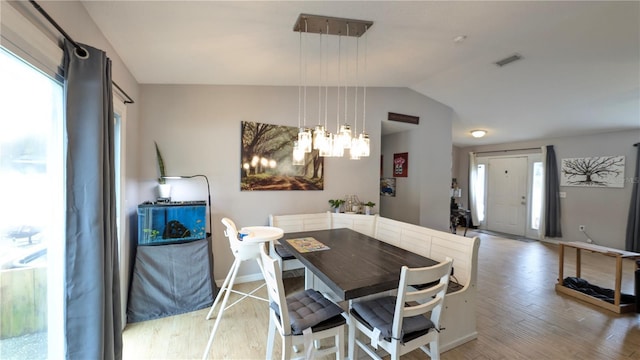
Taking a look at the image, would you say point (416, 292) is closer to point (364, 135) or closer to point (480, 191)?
point (364, 135)

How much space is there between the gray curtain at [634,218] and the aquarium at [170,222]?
6861 millimetres

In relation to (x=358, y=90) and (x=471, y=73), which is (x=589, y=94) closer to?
(x=471, y=73)

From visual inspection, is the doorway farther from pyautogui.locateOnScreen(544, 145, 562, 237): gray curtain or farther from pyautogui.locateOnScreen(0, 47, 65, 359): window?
pyautogui.locateOnScreen(0, 47, 65, 359): window

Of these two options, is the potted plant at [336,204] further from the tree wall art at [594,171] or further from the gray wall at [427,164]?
the tree wall art at [594,171]

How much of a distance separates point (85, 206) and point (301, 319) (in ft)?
4.53

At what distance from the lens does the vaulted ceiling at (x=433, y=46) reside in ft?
6.25

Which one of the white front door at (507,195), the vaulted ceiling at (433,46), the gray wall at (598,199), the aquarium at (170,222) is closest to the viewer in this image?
the vaulted ceiling at (433,46)

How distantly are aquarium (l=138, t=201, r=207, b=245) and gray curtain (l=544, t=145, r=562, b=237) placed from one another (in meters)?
6.78

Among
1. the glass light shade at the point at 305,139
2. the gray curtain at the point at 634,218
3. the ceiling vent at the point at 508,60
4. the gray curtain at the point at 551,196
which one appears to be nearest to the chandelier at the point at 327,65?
the glass light shade at the point at 305,139

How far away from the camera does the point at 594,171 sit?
205 inches

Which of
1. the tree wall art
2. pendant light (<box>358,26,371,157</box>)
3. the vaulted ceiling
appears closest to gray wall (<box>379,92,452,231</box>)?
the vaulted ceiling

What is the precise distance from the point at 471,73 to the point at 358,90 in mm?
1528

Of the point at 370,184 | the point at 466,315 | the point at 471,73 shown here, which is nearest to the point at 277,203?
the point at 370,184

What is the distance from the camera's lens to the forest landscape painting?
346 centimetres
